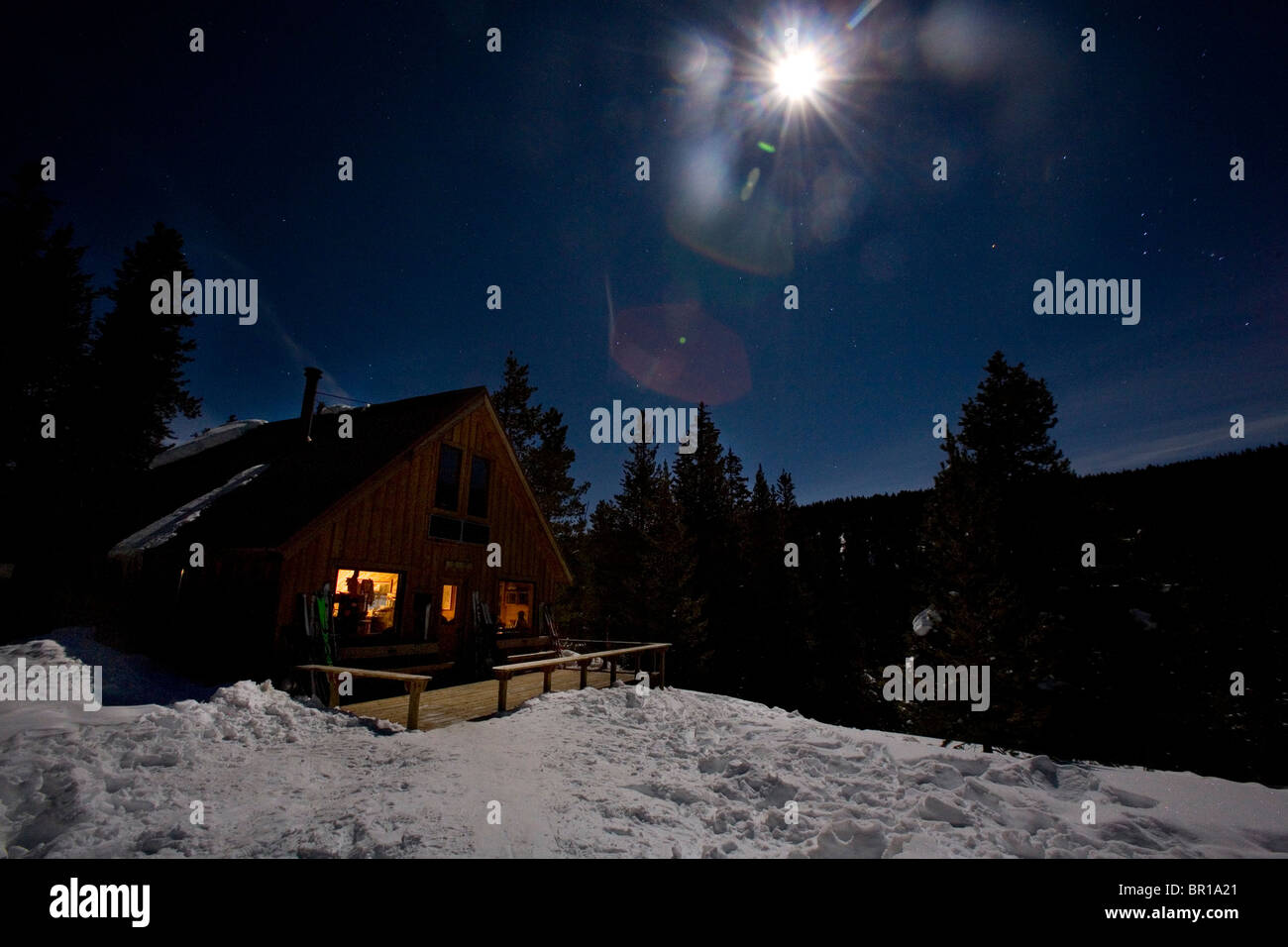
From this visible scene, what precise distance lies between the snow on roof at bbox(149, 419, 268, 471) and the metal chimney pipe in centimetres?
482

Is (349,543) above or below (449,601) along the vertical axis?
above

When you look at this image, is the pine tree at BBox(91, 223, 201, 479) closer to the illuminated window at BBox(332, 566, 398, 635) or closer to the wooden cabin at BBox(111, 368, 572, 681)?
the wooden cabin at BBox(111, 368, 572, 681)

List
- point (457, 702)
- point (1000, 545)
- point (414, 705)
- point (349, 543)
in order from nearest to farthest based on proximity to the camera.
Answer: point (414, 705) → point (457, 702) → point (349, 543) → point (1000, 545)

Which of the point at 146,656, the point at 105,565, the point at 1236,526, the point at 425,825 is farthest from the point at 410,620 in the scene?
the point at 1236,526

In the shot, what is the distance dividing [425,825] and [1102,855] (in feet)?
18.6

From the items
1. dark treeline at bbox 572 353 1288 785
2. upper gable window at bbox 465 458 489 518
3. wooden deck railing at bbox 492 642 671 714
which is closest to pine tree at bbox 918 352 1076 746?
dark treeline at bbox 572 353 1288 785

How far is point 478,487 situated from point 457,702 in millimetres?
7403

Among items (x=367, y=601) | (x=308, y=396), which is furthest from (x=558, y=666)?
(x=308, y=396)

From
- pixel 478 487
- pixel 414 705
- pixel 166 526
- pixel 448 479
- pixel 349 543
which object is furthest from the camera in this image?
pixel 478 487

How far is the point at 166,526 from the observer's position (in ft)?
40.6

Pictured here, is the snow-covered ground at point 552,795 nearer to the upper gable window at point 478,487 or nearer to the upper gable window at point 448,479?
the upper gable window at point 448,479

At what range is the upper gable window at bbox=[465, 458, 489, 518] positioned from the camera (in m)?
15.7

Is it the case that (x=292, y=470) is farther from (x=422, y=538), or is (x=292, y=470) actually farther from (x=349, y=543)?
(x=422, y=538)
